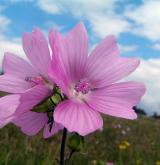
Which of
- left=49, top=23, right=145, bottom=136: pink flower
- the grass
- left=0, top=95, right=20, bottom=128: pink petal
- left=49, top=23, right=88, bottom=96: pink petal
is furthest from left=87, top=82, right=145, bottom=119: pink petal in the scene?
the grass

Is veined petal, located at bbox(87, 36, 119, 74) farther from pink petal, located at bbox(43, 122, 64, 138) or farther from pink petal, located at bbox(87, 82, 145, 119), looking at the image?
pink petal, located at bbox(43, 122, 64, 138)

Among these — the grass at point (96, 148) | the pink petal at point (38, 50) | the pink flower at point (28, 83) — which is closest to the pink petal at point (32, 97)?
the pink flower at point (28, 83)

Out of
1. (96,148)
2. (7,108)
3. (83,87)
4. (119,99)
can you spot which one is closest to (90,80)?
(83,87)

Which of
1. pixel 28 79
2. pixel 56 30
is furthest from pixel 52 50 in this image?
pixel 28 79

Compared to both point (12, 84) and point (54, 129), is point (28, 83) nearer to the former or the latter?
point (12, 84)

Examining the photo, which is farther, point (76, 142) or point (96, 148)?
point (96, 148)

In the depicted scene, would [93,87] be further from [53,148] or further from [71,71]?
[53,148]
